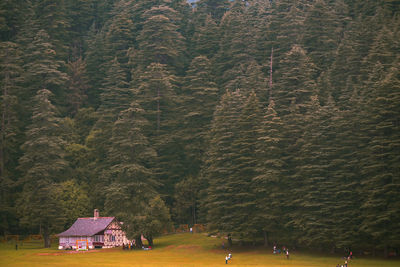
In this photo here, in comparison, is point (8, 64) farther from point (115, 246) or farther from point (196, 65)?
point (115, 246)

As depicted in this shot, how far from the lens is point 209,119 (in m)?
92.3

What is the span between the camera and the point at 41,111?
9081 centimetres

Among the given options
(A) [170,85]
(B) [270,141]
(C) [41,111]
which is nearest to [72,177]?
(C) [41,111]

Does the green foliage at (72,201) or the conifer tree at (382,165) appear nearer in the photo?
the conifer tree at (382,165)

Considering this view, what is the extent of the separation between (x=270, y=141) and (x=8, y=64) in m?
56.3

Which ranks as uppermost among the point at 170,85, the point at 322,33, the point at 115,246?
the point at 322,33

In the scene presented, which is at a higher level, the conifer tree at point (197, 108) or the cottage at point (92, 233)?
the conifer tree at point (197, 108)

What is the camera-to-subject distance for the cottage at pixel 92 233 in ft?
257

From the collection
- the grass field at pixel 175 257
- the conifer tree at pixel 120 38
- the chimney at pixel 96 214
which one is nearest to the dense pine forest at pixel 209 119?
the conifer tree at pixel 120 38

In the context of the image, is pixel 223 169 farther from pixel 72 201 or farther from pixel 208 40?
pixel 208 40

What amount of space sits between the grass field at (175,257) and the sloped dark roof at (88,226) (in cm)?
335

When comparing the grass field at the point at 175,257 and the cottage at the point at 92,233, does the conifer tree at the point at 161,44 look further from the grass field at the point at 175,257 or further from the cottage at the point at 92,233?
the grass field at the point at 175,257

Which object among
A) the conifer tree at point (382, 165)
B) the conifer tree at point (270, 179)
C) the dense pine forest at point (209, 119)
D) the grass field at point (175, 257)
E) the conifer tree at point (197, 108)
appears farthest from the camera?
the conifer tree at point (197, 108)

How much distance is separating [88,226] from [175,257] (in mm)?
20500
